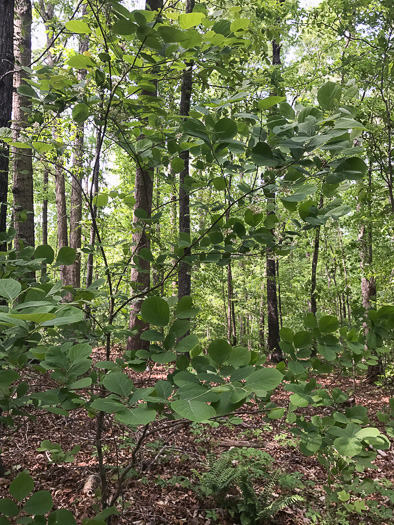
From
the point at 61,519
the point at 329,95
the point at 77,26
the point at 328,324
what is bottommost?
the point at 61,519

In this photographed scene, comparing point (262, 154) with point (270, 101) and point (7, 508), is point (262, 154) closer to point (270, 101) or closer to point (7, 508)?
point (270, 101)

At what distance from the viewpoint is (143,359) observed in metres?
1.01

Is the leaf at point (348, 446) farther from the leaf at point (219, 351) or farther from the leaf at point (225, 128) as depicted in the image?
the leaf at point (225, 128)

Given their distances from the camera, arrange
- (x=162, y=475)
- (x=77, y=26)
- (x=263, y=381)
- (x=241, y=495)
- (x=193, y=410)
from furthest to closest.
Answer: (x=162, y=475)
(x=241, y=495)
(x=77, y=26)
(x=263, y=381)
(x=193, y=410)

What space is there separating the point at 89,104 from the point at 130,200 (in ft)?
1.62

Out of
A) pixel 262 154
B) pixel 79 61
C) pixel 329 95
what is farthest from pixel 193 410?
pixel 79 61

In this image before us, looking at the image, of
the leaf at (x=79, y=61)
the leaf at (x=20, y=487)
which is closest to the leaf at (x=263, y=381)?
the leaf at (x=20, y=487)

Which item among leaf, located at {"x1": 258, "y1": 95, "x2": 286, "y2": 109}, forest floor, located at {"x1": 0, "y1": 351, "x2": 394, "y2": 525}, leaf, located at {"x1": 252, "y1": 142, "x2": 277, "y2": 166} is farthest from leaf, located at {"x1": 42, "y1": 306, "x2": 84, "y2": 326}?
forest floor, located at {"x1": 0, "y1": 351, "x2": 394, "y2": 525}

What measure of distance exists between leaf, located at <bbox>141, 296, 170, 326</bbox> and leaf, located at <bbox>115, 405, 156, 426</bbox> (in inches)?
8.9

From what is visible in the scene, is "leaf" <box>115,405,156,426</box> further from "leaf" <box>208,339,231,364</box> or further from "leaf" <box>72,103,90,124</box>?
"leaf" <box>72,103,90,124</box>

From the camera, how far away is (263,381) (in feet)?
2.35

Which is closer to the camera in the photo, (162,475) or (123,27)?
(123,27)

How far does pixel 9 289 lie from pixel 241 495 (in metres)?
3.15

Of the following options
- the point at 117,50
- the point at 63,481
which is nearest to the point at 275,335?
the point at 63,481
